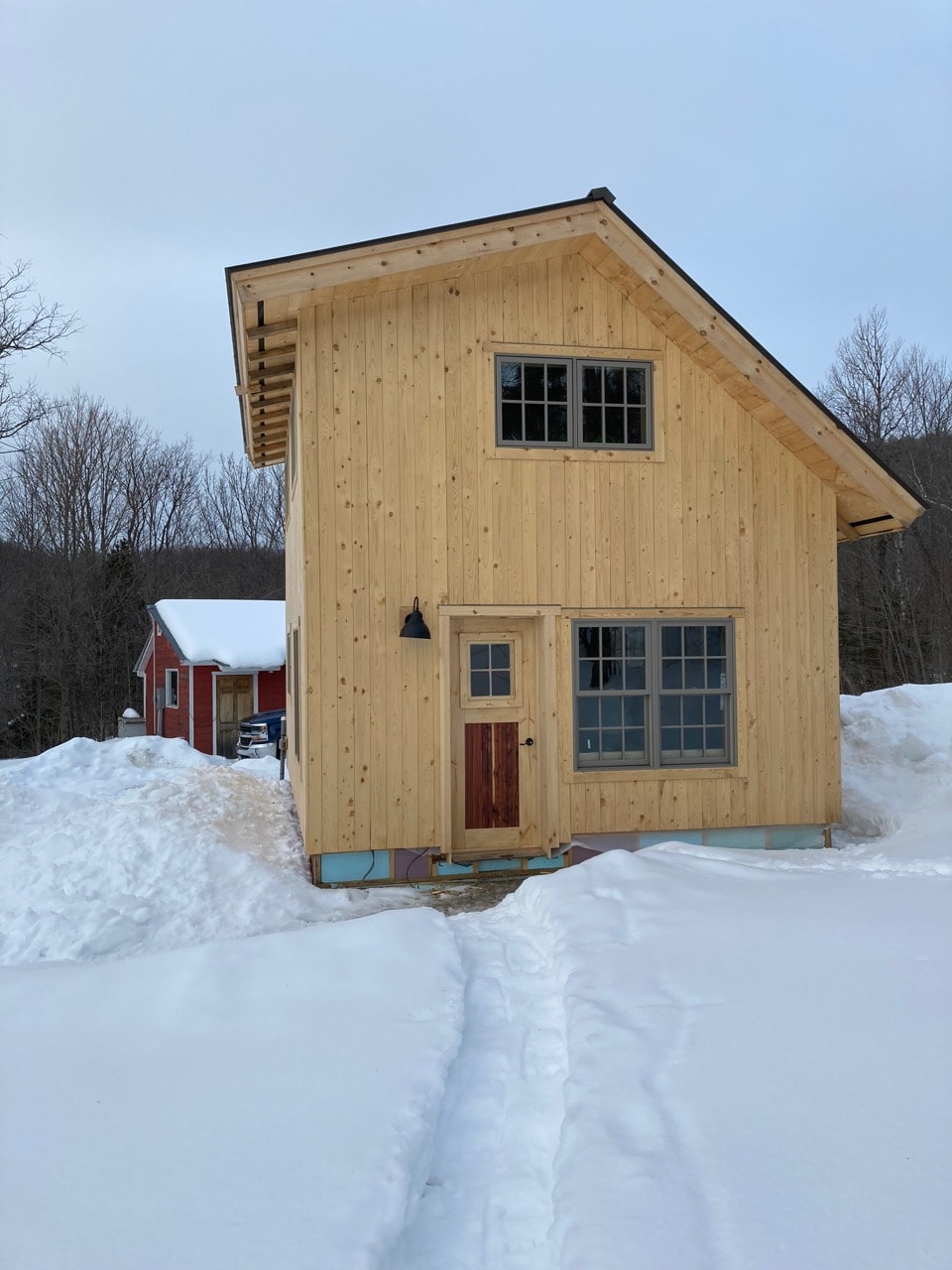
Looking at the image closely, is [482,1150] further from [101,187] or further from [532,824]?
[101,187]

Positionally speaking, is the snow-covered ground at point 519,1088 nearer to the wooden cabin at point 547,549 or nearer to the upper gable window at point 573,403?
the wooden cabin at point 547,549

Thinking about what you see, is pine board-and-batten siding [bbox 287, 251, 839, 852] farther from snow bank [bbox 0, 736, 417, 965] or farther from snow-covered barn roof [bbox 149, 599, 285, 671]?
snow-covered barn roof [bbox 149, 599, 285, 671]

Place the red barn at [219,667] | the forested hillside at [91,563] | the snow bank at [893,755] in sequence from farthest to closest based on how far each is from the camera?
1. the forested hillside at [91,563]
2. the red barn at [219,667]
3. the snow bank at [893,755]

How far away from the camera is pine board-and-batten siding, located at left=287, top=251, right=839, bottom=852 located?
7.77 meters

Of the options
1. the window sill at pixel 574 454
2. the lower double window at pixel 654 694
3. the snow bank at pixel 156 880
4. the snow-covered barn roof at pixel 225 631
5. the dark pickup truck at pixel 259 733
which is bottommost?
the snow bank at pixel 156 880

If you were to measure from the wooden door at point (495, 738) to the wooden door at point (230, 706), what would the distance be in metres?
14.8

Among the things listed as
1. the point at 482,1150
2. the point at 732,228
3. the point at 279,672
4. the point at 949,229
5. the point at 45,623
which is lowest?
the point at 482,1150

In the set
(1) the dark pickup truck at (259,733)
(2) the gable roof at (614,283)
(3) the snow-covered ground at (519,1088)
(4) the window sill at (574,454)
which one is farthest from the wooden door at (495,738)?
(1) the dark pickup truck at (259,733)

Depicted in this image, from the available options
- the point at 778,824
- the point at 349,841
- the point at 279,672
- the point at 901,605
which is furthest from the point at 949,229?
the point at 349,841

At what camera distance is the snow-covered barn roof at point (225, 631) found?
2119 cm

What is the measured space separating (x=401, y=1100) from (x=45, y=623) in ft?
98.2

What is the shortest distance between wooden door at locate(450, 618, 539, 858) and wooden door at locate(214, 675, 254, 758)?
14.8 metres

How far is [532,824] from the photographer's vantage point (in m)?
8.39

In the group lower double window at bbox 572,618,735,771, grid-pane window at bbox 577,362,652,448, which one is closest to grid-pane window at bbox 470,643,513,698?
lower double window at bbox 572,618,735,771
